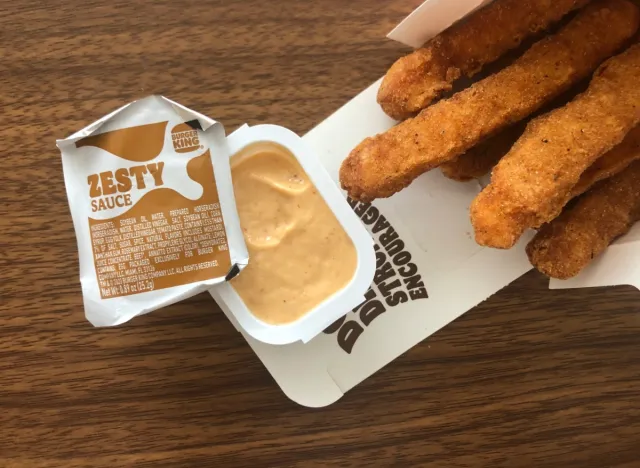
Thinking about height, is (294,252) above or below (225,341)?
above

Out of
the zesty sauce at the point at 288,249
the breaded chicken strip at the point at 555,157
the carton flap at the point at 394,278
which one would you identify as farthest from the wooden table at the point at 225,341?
the breaded chicken strip at the point at 555,157

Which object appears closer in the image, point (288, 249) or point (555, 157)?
point (555, 157)

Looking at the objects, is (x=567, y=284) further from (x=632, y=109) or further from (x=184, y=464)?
(x=184, y=464)

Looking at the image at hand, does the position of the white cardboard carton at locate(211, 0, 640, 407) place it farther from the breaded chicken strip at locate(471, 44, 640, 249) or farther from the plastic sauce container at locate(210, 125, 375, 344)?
the breaded chicken strip at locate(471, 44, 640, 249)

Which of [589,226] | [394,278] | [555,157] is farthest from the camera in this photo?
[394,278]

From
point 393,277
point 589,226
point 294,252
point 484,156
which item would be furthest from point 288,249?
point 589,226

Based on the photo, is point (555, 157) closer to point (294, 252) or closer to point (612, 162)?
point (612, 162)
